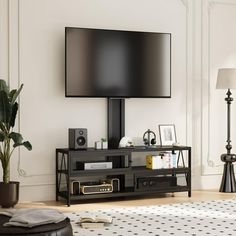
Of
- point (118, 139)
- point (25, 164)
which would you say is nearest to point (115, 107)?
point (118, 139)

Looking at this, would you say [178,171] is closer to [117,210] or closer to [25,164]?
[117,210]

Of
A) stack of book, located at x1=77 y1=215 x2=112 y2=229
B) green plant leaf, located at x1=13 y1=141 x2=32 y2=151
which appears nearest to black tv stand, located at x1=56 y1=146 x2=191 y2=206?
green plant leaf, located at x1=13 y1=141 x2=32 y2=151

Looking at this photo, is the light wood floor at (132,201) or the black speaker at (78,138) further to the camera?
the black speaker at (78,138)

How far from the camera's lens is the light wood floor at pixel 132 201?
545 centimetres

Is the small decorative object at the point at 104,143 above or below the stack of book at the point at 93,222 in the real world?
above

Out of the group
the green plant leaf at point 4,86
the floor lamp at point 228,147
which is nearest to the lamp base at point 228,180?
the floor lamp at point 228,147

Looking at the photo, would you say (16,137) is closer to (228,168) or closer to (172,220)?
(172,220)

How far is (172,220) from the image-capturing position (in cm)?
470

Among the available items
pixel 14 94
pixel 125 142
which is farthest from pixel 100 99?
pixel 14 94

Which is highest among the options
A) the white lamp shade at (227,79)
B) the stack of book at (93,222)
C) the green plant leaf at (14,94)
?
the white lamp shade at (227,79)

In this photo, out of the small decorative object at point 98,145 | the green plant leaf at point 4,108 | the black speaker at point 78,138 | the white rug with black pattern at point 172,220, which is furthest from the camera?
the small decorative object at point 98,145

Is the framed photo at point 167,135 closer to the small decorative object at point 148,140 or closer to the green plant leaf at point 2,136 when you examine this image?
the small decorative object at point 148,140

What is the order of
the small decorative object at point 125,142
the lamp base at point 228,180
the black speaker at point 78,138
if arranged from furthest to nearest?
the lamp base at point 228,180, the small decorative object at point 125,142, the black speaker at point 78,138

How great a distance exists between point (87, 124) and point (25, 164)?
0.85 meters
